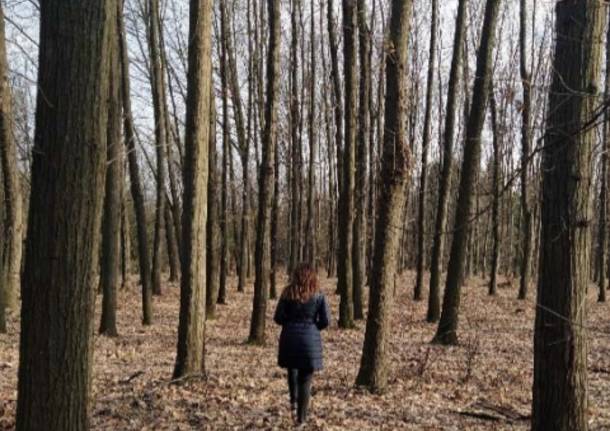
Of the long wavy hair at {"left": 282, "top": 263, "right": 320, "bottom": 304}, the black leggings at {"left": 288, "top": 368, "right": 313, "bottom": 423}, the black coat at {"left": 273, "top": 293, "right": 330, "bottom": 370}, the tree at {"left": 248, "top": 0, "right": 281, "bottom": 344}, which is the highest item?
the tree at {"left": 248, "top": 0, "right": 281, "bottom": 344}

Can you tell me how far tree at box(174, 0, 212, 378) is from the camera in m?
8.40

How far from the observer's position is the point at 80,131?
3.85m

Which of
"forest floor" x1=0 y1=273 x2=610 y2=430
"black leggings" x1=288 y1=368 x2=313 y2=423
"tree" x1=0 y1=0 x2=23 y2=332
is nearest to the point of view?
"black leggings" x1=288 y1=368 x2=313 y2=423

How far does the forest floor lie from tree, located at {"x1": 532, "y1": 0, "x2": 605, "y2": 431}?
7.07 feet

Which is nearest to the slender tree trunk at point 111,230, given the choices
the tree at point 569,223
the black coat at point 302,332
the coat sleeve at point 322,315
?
the black coat at point 302,332

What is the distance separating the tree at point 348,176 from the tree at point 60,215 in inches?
413

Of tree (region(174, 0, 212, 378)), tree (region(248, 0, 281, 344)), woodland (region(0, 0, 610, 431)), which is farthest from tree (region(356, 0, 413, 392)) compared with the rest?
tree (region(248, 0, 281, 344))

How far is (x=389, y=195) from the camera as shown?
25.8 feet

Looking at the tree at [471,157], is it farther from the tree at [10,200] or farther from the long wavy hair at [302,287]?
the tree at [10,200]

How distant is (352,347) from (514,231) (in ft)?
111

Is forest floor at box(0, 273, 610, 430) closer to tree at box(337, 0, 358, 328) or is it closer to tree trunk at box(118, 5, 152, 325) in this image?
tree trunk at box(118, 5, 152, 325)

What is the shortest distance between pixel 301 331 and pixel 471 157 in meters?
6.55

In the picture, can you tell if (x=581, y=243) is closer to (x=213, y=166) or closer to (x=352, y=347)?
(x=352, y=347)

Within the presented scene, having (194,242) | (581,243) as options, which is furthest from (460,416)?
(194,242)
